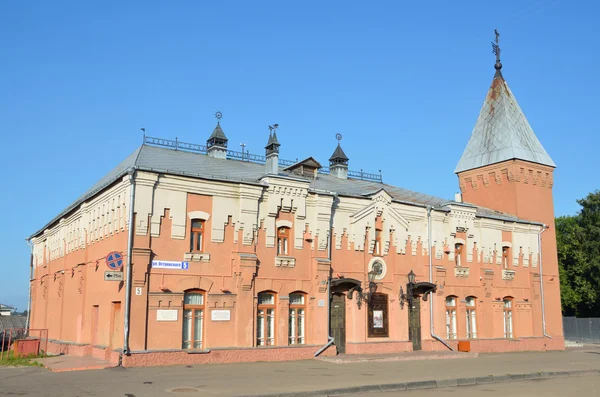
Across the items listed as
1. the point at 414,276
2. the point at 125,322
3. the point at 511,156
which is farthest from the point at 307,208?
the point at 511,156

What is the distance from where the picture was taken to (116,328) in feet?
71.4

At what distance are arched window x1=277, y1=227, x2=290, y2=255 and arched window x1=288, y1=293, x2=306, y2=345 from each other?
191 cm

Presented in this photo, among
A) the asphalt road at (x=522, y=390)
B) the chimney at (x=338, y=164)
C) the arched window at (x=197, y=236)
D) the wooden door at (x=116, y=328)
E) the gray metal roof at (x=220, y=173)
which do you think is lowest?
the asphalt road at (x=522, y=390)

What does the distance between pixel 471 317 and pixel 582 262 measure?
2817 cm

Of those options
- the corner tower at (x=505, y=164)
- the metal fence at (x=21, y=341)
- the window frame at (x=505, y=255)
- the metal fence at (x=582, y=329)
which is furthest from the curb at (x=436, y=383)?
the metal fence at (x=582, y=329)

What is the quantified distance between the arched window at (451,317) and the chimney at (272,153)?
11.2 meters

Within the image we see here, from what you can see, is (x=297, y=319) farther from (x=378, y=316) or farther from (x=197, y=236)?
(x=197, y=236)

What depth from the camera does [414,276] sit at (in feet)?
91.2

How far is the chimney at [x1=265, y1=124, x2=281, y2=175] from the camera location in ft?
88.2

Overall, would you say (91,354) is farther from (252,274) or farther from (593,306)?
(593,306)

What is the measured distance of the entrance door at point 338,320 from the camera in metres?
25.6

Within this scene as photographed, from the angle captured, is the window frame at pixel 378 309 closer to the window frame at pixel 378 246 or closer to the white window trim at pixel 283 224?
the window frame at pixel 378 246

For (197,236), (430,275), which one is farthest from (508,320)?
(197,236)

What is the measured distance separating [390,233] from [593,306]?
3639 cm
